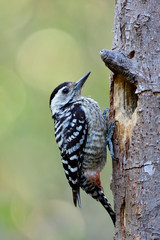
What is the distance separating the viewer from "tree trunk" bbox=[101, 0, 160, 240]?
3.77 meters

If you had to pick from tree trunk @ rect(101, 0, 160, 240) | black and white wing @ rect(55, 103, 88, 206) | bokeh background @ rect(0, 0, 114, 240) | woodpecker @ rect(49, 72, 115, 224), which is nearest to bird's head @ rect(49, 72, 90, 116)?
woodpecker @ rect(49, 72, 115, 224)

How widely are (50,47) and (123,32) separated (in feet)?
18.9

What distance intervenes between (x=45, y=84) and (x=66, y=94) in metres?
3.91

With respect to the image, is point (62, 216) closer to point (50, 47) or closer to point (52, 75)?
point (52, 75)

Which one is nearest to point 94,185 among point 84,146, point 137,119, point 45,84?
point 84,146

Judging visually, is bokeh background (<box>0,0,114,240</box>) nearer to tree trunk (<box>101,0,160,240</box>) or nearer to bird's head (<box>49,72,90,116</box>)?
bird's head (<box>49,72,90,116</box>)

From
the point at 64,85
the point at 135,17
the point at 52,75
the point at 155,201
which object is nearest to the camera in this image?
the point at 155,201

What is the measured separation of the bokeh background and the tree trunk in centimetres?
439

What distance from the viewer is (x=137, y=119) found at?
3.97m

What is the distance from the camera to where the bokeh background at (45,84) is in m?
8.99

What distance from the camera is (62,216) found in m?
9.41

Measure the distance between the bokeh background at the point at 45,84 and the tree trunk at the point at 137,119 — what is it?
4.39 m

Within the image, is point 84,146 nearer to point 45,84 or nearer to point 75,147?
point 75,147

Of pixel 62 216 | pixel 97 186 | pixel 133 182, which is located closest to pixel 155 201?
pixel 133 182
